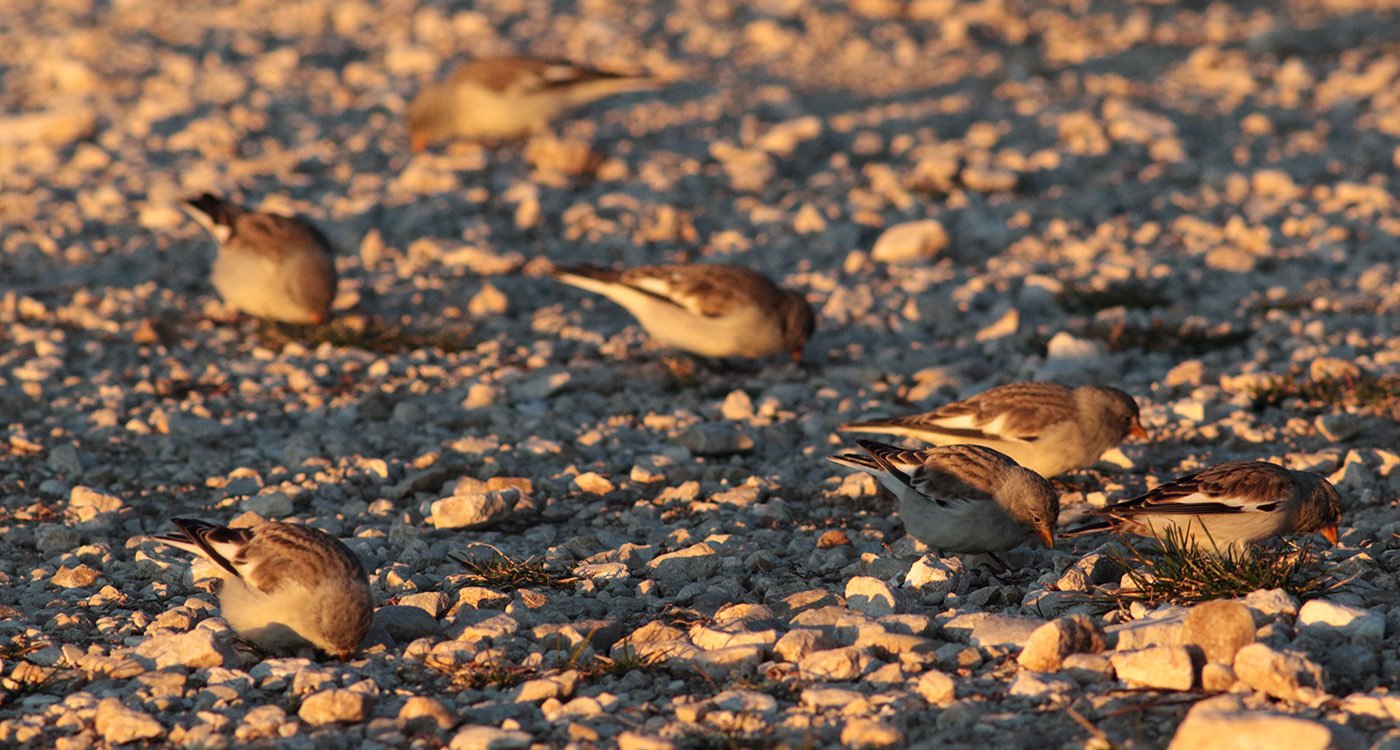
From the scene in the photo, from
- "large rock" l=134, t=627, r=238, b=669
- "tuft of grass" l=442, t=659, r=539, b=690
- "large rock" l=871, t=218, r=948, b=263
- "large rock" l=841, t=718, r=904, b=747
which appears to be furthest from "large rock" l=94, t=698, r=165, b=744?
"large rock" l=871, t=218, r=948, b=263

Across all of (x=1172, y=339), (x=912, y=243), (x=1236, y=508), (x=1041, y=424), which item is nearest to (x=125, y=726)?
(x=1236, y=508)

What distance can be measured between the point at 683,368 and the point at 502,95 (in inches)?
187

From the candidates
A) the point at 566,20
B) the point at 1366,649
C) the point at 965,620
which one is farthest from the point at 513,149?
the point at 1366,649

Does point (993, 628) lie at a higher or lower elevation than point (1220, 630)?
lower

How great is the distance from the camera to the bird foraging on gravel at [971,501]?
5.45 m

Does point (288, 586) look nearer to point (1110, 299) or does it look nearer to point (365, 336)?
point (365, 336)

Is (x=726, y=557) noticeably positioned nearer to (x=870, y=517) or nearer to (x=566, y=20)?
(x=870, y=517)

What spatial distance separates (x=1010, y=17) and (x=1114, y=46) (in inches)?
53.5

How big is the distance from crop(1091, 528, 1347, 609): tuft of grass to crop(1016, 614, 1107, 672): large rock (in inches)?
19.6

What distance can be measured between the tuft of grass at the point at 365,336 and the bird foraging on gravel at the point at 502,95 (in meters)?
3.55

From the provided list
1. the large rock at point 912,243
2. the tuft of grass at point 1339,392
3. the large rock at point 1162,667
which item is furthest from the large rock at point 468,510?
the large rock at point 912,243

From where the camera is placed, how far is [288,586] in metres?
4.59

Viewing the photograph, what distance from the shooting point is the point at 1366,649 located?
4258 mm

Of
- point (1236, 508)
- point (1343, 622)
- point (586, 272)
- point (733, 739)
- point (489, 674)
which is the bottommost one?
point (586, 272)
